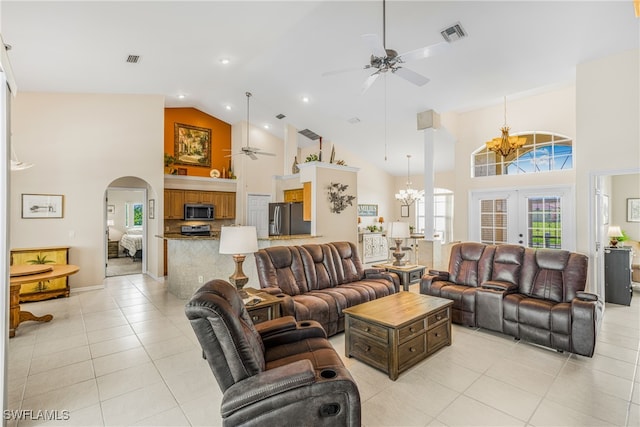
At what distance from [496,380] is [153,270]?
680 centimetres

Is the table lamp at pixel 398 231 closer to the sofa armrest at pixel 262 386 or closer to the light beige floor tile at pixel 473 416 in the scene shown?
the light beige floor tile at pixel 473 416

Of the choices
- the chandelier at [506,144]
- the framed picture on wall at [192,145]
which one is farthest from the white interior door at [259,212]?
the chandelier at [506,144]

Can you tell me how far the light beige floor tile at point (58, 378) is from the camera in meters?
→ 2.59

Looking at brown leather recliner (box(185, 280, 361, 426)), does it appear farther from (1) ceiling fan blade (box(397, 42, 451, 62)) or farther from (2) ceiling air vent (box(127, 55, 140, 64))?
(2) ceiling air vent (box(127, 55, 140, 64))

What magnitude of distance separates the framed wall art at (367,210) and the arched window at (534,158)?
11.5 ft

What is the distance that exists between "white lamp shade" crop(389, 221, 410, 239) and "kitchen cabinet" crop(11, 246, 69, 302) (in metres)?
5.43

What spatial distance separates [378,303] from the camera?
3.32 meters

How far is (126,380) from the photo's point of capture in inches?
107

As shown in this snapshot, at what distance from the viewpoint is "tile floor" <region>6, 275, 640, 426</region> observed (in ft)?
7.30

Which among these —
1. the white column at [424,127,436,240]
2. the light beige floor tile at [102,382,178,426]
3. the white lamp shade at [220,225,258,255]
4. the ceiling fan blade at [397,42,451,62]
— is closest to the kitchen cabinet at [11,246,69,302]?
the light beige floor tile at [102,382,178,426]

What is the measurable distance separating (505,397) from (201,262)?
447 cm

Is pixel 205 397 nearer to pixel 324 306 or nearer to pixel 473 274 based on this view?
pixel 324 306

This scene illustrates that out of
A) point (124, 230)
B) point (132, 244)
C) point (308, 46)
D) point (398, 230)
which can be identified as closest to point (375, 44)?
point (308, 46)

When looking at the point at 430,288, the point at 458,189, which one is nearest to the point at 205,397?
the point at 430,288
